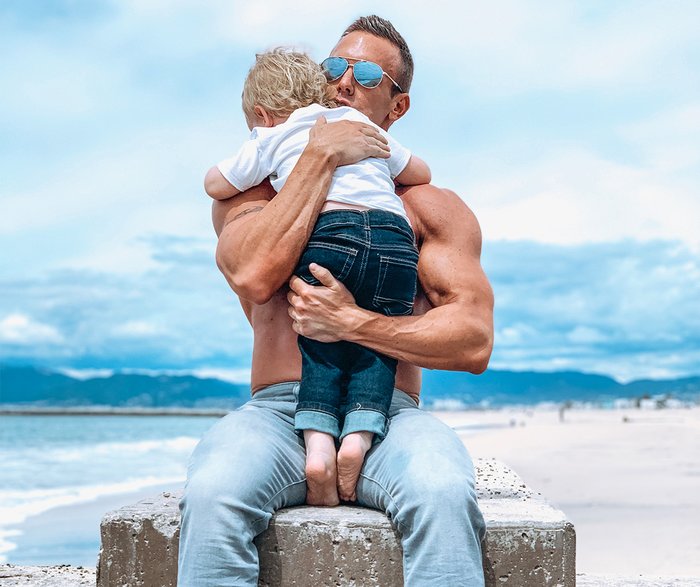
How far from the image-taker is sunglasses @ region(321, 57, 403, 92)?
3137 millimetres

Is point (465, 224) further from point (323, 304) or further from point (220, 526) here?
point (220, 526)

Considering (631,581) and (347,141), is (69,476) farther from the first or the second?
(347,141)

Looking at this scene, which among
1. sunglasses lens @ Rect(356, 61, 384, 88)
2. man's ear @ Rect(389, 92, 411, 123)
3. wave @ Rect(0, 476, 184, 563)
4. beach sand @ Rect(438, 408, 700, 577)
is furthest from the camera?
wave @ Rect(0, 476, 184, 563)

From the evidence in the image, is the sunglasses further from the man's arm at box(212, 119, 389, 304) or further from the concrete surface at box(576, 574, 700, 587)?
the concrete surface at box(576, 574, 700, 587)

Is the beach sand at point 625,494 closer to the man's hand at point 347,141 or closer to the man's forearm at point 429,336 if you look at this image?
the man's forearm at point 429,336

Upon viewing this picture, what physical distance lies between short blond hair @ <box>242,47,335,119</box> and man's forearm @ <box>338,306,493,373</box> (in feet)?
2.63

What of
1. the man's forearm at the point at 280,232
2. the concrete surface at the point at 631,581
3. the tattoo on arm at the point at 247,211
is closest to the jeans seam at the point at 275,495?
the man's forearm at the point at 280,232

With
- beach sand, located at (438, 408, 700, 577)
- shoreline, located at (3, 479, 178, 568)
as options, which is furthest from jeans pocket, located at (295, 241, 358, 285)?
shoreline, located at (3, 479, 178, 568)

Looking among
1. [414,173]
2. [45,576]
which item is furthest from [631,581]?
[45,576]

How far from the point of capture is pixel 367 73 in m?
3.14

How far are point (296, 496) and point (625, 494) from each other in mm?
11039

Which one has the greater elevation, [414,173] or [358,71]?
[358,71]

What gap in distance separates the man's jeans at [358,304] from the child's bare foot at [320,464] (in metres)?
0.04

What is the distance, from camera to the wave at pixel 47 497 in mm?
11281
